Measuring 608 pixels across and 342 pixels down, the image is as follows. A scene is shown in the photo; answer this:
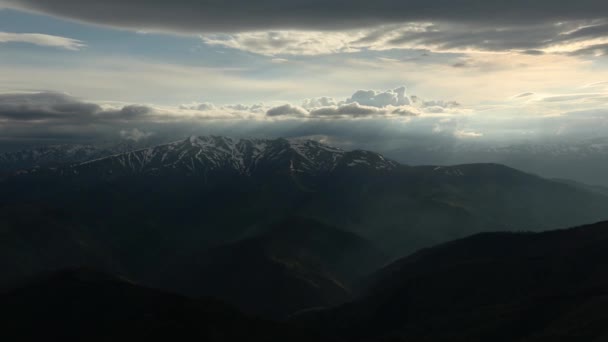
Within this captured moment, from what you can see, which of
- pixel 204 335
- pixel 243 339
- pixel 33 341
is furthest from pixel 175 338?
pixel 33 341

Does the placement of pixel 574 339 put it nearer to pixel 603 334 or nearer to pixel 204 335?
pixel 603 334

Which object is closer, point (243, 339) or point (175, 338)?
point (175, 338)

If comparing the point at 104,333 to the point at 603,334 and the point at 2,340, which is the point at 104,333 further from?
the point at 603,334

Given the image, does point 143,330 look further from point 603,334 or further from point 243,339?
point 603,334

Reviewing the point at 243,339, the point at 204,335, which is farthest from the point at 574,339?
the point at 204,335

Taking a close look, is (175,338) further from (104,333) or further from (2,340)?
(2,340)

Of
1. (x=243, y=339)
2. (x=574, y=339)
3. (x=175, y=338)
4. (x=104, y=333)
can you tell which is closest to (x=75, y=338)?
(x=104, y=333)
